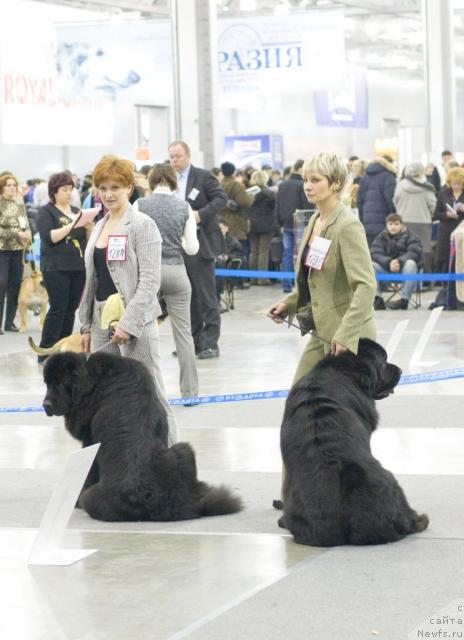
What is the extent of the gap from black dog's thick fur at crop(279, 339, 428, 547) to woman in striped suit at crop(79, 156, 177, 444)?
1.27 metres

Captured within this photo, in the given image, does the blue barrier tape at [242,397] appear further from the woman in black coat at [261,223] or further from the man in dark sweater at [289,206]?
the woman in black coat at [261,223]

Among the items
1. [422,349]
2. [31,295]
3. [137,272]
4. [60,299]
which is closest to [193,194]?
[60,299]

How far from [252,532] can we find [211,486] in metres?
0.54

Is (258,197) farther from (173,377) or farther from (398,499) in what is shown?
(398,499)

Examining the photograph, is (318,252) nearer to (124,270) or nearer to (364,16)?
(124,270)

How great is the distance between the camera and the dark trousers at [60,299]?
1120 cm

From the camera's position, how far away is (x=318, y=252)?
219 inches

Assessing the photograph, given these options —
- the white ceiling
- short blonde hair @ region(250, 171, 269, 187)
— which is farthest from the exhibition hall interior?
the white ceiling

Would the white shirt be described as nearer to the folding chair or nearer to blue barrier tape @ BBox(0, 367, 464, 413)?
blue barrier tape @ BBox(0, 367, 464, 413)

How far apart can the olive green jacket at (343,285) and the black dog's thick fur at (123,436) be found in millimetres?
880

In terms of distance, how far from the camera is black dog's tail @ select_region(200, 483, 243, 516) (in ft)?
19.2

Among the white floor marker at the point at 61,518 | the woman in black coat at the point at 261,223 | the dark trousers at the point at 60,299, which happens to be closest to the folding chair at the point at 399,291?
the woman in black coat at the point at 261,223

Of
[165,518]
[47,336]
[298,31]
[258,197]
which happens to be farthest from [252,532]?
[298,31]

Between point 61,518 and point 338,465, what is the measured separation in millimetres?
1190
